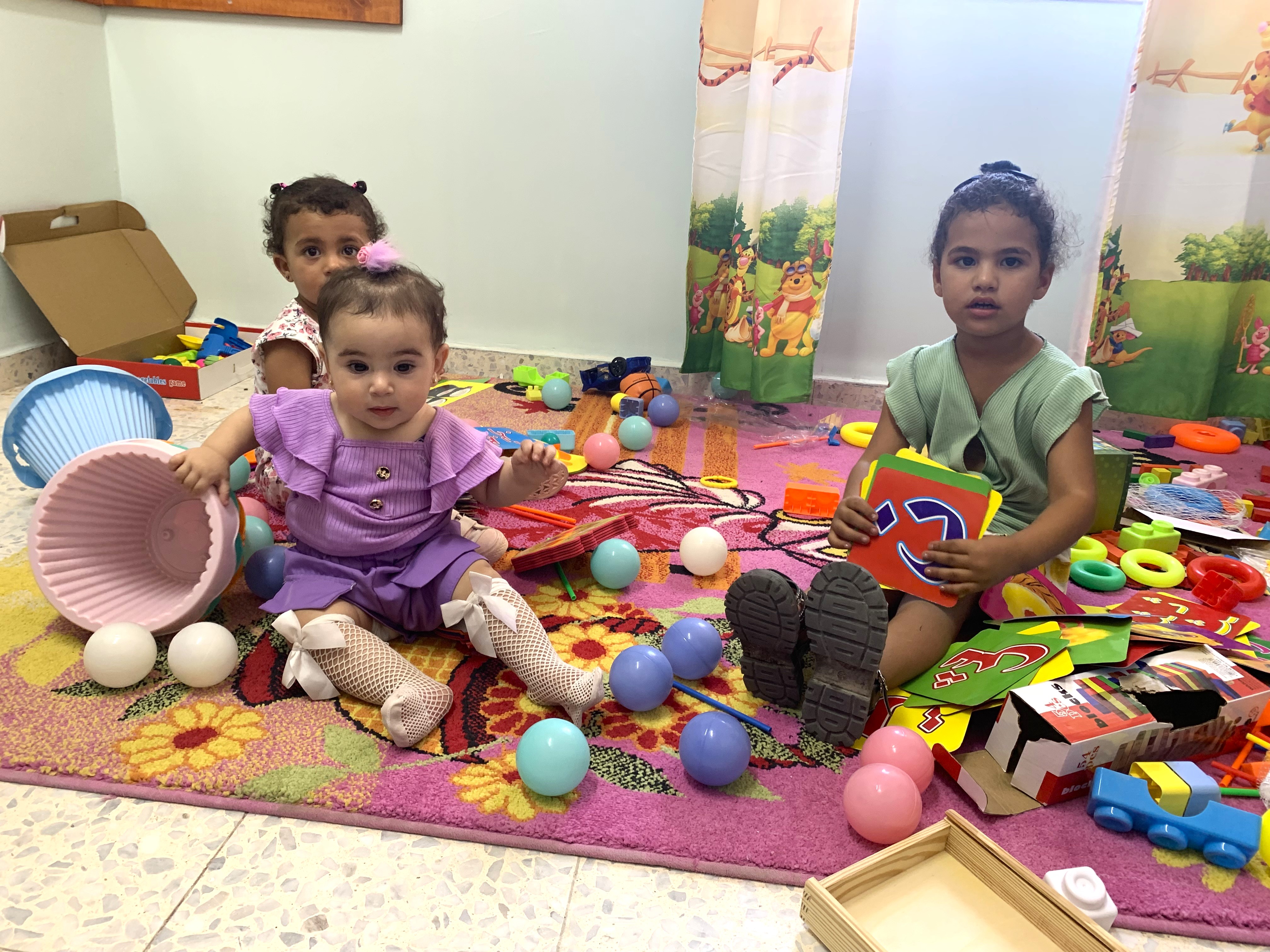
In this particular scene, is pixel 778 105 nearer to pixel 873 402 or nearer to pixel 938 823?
pixel 873 402

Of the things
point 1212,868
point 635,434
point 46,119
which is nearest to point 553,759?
point 1212,868

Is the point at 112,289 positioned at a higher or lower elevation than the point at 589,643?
higher

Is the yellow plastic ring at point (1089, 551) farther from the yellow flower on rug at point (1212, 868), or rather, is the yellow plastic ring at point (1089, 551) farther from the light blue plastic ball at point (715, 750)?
the light blue plastic ball at point (715, 750)

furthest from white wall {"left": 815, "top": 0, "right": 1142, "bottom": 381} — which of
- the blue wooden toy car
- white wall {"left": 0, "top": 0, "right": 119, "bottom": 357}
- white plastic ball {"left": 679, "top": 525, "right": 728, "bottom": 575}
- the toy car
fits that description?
white wall {"left": 0, "top": 0, "right": 119, "bottom": 357}

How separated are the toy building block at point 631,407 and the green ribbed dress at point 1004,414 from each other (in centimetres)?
87

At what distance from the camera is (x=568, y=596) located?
4.35ft

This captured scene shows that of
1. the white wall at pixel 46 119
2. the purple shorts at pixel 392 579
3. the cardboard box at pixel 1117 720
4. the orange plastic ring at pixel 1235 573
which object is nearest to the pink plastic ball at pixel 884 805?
the cardboard box at pixel 1117 720

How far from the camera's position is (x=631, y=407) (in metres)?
2.14

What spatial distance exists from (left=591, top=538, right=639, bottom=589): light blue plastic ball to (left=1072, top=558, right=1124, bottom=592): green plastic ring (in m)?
0.76

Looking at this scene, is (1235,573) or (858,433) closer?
(1235,573)

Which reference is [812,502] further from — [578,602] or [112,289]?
[112,289]

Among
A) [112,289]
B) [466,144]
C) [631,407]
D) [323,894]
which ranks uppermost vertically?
[466,144]

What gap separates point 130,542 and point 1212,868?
1375mm

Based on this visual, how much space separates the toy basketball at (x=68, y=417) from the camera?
54.4 inches
